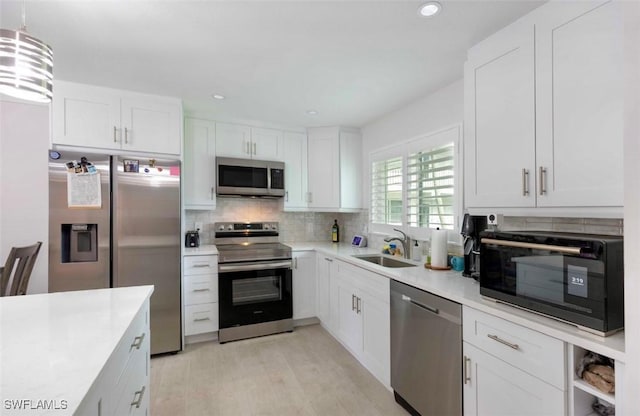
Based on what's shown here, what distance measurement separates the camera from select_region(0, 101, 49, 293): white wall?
8.86ft

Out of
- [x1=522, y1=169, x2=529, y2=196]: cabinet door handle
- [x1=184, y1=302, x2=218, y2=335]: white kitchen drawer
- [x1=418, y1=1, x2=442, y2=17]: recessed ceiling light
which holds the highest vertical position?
[x1=418, y1=1, x2=442, y2=17]: recessed ceiling light

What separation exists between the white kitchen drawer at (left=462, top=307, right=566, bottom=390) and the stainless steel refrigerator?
96.8 inches

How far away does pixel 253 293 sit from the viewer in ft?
10.3

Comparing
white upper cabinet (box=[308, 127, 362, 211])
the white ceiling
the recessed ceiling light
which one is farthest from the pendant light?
white upper cabinet (box=[308, 127, 362, 211])

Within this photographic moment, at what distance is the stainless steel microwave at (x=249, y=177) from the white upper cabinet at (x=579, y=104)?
263 cm

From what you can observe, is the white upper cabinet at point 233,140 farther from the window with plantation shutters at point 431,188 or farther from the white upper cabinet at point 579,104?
the white upper cabinet at point 579,104

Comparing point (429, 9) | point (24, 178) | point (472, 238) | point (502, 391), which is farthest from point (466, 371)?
point (24, 178)

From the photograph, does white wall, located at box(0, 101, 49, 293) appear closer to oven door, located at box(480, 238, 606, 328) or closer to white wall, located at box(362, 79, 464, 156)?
white wall, located at box(362, 79, 464, 156)

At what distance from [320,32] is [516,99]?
1.12m

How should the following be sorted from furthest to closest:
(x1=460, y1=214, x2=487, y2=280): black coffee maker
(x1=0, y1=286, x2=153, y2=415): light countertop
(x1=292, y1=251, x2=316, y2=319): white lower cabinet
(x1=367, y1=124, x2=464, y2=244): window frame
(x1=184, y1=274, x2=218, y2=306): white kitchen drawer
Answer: (x1=292, y1=251, x2=316, y2=319): white lower cabinet → (x1=184, y1=274, x2=218, y2=306): white kitchen drawer → (x1=367, y1=124, x2=464, y2=244): window frame → (x1=460, y1=214, x2=487, y2=280): black coffee maker → (x1=0, y1=286, x2=153, y2=415): light countertop

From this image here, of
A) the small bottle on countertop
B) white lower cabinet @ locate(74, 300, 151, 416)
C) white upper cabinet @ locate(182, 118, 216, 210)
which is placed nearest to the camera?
white lower cabinet @ locate(74, 300, 151, 416)

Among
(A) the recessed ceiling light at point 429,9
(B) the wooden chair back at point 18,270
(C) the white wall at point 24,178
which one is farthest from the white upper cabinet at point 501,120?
(C) the white wall at point 24,178

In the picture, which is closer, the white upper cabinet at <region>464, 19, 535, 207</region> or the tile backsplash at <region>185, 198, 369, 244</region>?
the white upper cabinet at <region>464, 19, 535, 207</region>

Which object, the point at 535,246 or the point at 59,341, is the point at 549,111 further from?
the point at 59,341
